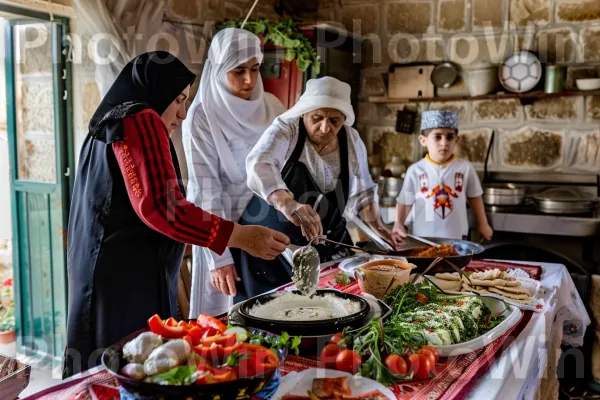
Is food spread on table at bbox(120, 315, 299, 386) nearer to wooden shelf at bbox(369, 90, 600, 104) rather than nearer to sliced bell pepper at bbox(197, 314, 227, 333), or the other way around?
sliced bell pepper at bbox(197, 314, 227, 333)

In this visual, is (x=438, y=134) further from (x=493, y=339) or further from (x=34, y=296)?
(x=34, y=296)

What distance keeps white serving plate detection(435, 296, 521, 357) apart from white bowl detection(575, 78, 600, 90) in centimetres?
265

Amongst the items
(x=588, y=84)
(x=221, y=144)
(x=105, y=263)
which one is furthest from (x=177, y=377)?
(x=588, y=84)

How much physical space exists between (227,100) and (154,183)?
1.23m

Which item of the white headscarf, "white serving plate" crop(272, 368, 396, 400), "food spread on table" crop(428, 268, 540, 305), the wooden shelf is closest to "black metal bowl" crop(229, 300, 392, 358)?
"white serving plate" crop(272, 368, 396, 400)

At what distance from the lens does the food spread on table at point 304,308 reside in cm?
150

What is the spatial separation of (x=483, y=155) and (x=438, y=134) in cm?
89

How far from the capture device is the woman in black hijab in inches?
63.9

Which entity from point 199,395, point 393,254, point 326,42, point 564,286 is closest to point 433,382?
point 199,395

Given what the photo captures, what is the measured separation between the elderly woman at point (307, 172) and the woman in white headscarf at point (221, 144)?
0.10 meters

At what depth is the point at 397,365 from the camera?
1.26 meters

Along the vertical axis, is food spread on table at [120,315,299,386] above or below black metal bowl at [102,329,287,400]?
above

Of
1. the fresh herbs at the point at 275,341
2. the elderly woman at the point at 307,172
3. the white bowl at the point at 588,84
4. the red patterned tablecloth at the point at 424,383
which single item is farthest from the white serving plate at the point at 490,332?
the white bowl at the point at 588,84

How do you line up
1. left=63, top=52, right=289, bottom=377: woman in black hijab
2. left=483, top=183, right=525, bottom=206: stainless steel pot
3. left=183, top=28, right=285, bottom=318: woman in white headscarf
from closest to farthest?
left=63, top=52, right=289, bottom=377: woman in black hijab → left=183, top=28, right=285, bottom=318: woman in white headscarf → left=483, top=183, right=525, bottom=206: stainless steel pot
